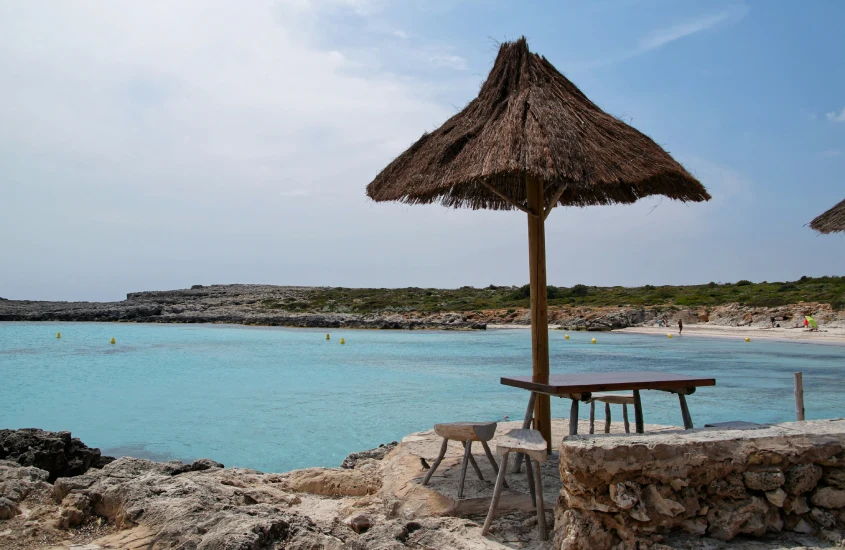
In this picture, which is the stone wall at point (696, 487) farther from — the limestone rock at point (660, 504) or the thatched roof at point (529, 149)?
the thatched roof at point (529, 149)

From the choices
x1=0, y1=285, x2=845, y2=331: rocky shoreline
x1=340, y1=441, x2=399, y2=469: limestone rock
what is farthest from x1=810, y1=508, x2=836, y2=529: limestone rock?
x1=0, y1=285, x2=845, y2=331: rocky shoreline

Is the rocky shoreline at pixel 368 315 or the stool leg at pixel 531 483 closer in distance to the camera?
the stool leg at pixel 531 483

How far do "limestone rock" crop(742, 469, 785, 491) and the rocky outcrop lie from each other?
618cm

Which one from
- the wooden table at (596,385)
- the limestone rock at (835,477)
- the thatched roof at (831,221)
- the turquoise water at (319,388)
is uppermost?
the thatched roof at (831,221)

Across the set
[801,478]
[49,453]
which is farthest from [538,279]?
[49,453]

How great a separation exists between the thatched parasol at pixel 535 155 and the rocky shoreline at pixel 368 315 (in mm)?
27553

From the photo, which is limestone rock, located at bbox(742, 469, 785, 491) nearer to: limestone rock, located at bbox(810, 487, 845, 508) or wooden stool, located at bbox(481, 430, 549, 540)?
limestone rock, located at bbox(810, 487, 845, 508)

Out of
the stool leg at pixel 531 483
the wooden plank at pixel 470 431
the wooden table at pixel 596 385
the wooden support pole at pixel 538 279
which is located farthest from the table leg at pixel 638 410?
the wooden plank at pixel 470 431

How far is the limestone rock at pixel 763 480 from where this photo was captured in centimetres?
326

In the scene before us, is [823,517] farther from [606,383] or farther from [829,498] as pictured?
[606,383]

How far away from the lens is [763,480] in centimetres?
326

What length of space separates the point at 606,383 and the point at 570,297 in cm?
4986

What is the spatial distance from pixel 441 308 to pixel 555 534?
1819 inches

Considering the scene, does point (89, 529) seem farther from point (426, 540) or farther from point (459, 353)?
point (459, 353)
